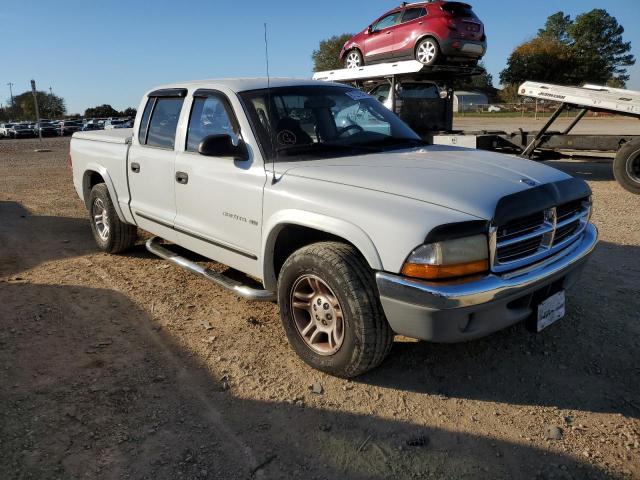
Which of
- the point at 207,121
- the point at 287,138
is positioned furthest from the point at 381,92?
the point at 287,138

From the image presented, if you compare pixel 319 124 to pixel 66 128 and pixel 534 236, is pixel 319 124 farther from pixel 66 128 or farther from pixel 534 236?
pixel 66 128

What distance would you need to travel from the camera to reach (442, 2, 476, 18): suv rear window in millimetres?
11008

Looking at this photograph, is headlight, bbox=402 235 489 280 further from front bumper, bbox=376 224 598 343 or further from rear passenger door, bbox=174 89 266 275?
rear passenger door, bbox=174 89 266 275

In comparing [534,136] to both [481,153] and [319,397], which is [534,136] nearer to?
[481,153]

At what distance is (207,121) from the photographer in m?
3.99

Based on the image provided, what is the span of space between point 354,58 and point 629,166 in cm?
743

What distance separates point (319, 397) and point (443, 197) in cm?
136

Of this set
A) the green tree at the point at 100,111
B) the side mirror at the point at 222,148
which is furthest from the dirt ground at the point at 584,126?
the green tree at the point at 100,111

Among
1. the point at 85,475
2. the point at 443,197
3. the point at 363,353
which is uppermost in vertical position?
the point at 443,197

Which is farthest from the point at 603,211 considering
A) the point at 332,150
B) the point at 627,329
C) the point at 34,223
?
the point at 34,223

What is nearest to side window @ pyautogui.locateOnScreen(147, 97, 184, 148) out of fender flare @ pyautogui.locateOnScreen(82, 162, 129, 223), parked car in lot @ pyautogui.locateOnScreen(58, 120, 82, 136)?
fender flare @ pyautogui.locateOnScreen(82, 162, 129, 223)

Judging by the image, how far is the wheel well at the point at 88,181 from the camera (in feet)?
19.2

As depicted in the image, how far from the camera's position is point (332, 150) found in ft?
11.9

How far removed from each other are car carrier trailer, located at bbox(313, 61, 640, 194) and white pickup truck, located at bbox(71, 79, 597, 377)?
5.92 m
